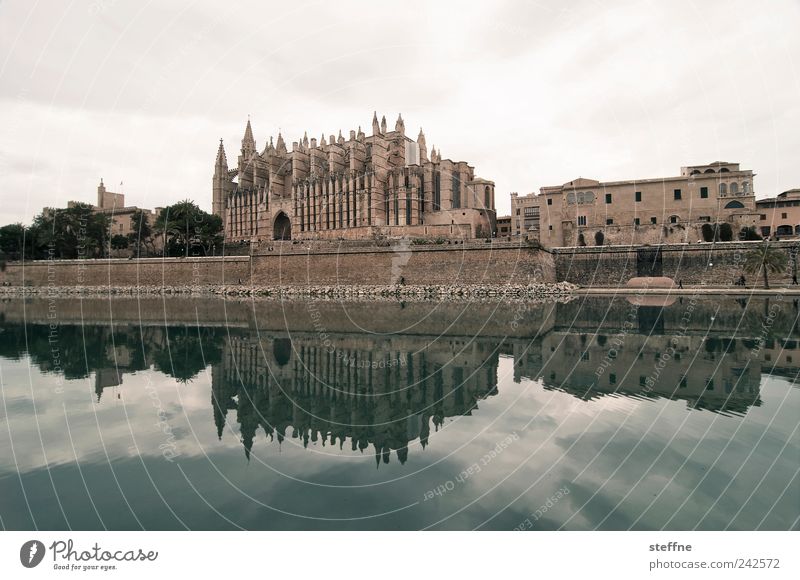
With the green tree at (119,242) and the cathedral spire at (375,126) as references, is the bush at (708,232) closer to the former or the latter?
the cathedral spire at (375,126)

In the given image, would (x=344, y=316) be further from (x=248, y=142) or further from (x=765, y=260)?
(x=248, y=142)

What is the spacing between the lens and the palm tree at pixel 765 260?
27841 mm

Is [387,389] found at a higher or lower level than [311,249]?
lower

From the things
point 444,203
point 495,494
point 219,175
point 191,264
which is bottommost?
point 495,494

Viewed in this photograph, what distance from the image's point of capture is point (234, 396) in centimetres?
889

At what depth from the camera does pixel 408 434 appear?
678 cm

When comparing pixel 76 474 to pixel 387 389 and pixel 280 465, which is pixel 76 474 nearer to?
pixel 280 465

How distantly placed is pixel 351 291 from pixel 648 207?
23241 mm

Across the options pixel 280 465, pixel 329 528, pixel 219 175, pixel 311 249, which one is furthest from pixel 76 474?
pixel 219 175

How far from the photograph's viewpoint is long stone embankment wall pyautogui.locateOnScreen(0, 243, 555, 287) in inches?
1332

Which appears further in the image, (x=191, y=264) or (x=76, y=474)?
(x=191, y=264)

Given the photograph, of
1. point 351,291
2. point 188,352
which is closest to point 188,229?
point 351,291

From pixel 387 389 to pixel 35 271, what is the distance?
171ft

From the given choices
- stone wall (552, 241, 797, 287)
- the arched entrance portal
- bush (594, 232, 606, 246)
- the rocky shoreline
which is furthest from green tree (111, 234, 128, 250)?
bush (594, 232, 606, 246)
